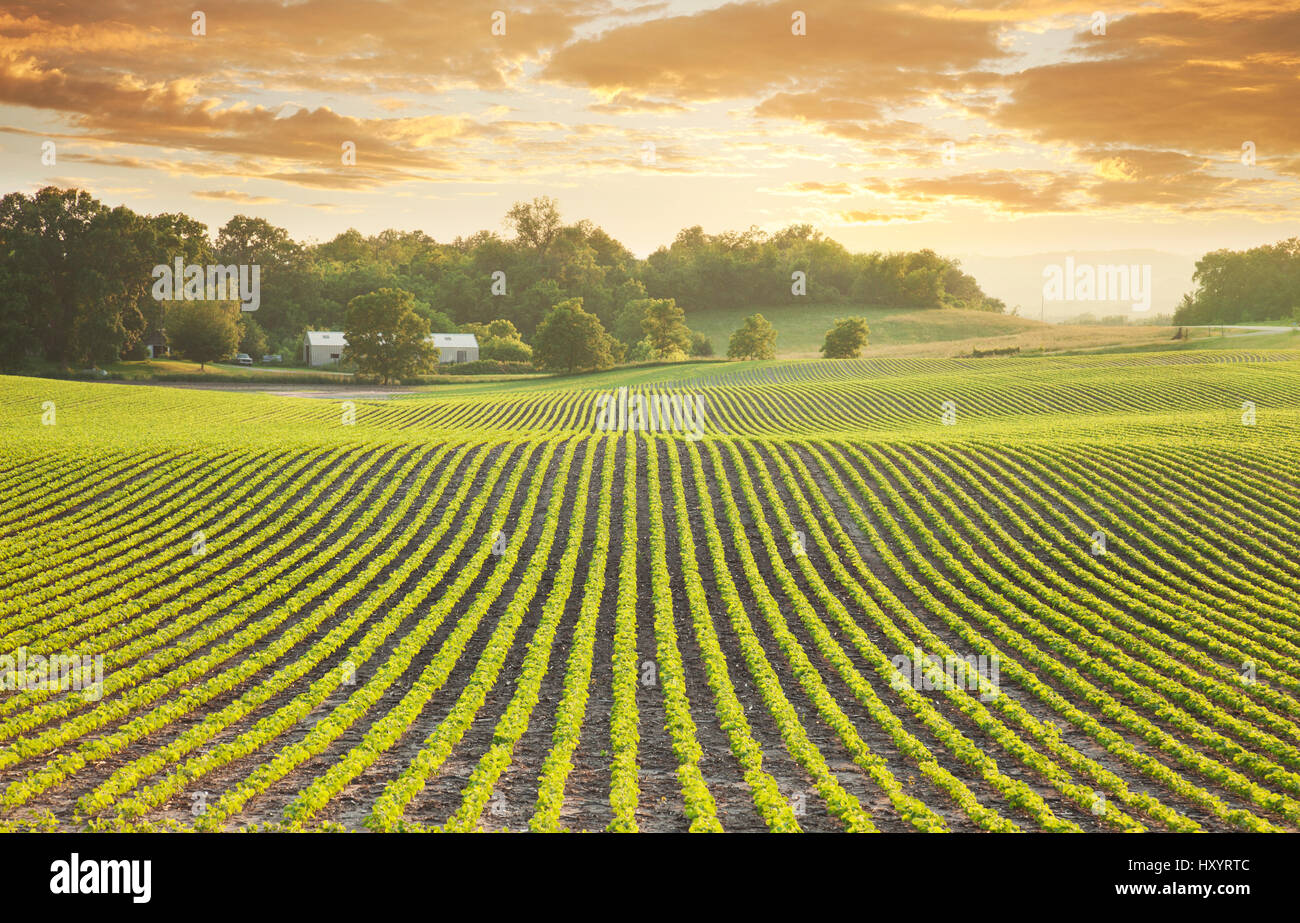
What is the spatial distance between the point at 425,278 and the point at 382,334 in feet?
189

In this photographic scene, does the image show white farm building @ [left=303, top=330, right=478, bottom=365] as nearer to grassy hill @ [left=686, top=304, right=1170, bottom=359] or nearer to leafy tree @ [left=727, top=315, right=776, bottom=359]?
leafy tree @ [left=727, top=315, right=776, bottom=359]

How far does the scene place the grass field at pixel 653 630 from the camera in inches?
455

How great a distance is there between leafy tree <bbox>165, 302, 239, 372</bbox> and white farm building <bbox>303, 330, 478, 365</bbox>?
9135 millimetres

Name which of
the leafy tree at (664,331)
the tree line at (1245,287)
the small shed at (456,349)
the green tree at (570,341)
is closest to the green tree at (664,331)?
the leafy tree at (664,331)

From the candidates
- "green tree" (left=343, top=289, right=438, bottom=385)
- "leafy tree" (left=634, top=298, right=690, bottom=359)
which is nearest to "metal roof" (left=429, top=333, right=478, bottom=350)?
"green tree" (left=343, top=289, right=438, bottom=385)

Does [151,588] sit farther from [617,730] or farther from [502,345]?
[502,345]

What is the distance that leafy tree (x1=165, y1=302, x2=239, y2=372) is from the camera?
91.2 metres


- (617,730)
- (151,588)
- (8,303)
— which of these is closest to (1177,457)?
(617,730)

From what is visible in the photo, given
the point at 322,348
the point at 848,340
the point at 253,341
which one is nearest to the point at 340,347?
the point at 322,348

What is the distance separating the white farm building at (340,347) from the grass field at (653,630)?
66.4 metres

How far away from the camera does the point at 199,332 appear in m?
91.2

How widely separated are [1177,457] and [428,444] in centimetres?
2681

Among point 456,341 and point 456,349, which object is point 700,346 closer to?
point 456,341

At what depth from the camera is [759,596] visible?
65.7ft
